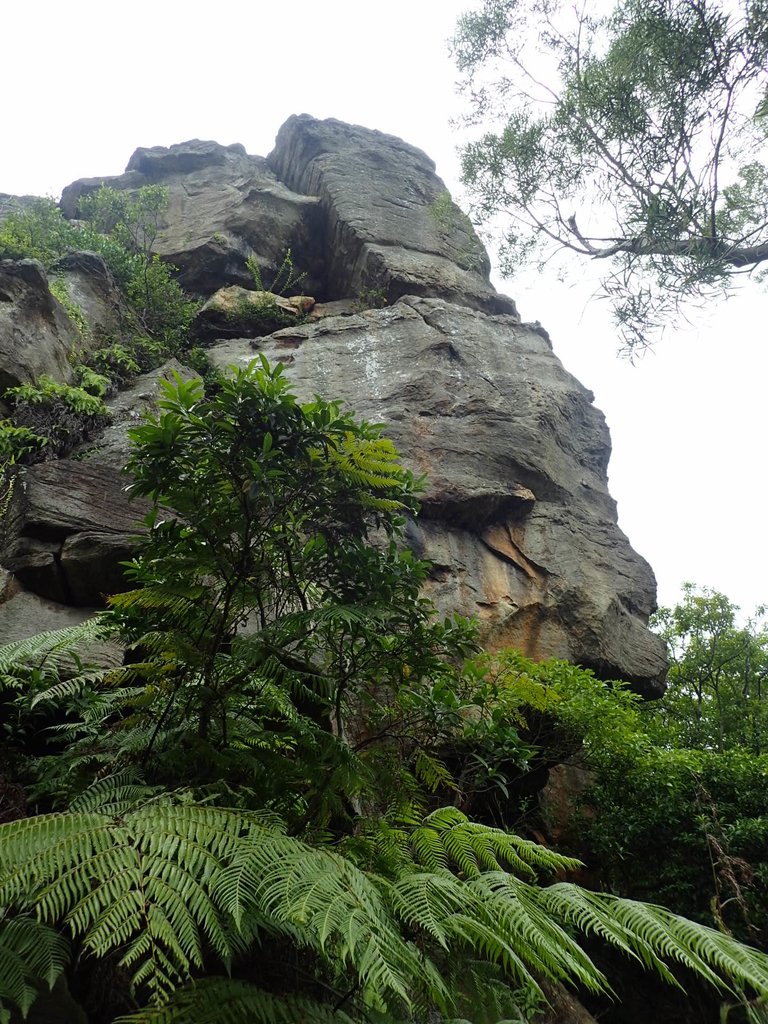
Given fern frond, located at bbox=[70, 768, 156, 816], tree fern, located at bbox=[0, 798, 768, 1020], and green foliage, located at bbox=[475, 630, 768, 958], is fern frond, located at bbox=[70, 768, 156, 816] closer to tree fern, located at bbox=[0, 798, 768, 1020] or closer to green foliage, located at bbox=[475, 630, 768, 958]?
tree fern, located at bbox=[0, 798, 768, 1020]

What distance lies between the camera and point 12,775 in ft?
11.8

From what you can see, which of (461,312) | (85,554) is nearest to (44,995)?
(85,554)

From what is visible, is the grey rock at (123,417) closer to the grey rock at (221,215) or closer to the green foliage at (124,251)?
the green foliage at (124,251)

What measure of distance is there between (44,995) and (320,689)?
1588 mm

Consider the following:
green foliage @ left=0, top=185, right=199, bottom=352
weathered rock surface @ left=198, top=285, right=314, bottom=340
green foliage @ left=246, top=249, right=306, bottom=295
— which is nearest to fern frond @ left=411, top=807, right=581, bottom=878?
green foliage @ left=0, top=185, right=199, bottom=352

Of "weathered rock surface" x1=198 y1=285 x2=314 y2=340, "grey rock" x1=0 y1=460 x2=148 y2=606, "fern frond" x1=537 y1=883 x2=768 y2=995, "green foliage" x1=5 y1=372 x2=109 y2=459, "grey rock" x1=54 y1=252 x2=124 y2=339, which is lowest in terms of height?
"fern frond" x1=537 y1=883 x2=768 y2=995

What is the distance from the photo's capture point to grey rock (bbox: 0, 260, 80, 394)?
300 inches

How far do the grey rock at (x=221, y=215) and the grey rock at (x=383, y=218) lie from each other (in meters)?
0.48

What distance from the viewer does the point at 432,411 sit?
893 cm

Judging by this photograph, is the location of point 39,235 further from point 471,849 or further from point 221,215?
point 471,849

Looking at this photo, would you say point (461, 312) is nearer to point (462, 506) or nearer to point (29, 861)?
point (462, 506)

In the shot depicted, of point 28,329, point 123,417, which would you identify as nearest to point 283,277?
point 28,329

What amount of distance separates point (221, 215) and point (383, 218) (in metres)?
3.13

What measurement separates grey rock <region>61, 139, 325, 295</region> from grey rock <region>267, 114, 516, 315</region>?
1.56 ft
